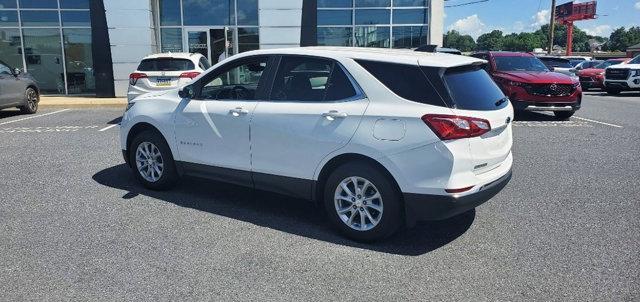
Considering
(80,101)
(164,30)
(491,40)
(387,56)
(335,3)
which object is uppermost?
(491,40)

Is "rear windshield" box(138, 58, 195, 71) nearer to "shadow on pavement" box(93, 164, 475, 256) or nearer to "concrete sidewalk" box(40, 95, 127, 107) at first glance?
"shadow on pavement" box(93, 164, 475, 256)

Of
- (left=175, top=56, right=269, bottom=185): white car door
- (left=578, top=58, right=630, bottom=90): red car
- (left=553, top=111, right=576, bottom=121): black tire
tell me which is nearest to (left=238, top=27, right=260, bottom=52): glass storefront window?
(left=553, top=111, right=576, bottom=121): black tire

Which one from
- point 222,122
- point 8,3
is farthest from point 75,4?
point 222,122

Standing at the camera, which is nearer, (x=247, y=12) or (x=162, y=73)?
(x=162, y=73)

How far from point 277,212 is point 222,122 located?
42.0 inches

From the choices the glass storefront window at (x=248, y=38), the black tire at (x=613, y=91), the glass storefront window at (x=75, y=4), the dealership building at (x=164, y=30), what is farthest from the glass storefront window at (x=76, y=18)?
the black tire at (x=613, y=91)

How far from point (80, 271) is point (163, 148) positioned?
209 centimetres

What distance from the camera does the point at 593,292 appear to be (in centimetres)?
346

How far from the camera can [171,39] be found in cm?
1862

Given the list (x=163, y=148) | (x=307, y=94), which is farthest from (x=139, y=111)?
(x=307, y=94)

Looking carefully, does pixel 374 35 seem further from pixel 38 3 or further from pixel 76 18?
pixel 38 3

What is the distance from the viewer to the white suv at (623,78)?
20.2m

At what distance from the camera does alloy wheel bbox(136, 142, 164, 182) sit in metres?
5.76

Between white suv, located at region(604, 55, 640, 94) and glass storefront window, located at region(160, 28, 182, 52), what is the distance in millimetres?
17292
